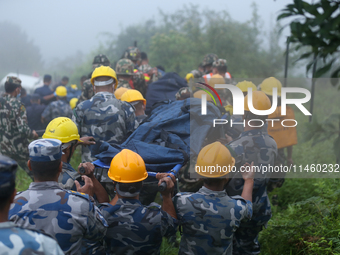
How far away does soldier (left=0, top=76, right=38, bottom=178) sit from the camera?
17.7 ft

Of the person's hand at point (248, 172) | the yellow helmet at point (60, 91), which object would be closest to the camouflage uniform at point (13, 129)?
the person's hand at point (248, 172)

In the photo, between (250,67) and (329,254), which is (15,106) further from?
(250,67)

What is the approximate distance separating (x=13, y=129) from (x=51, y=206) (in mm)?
3651

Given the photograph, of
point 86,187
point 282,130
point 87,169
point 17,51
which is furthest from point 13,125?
point 17,51

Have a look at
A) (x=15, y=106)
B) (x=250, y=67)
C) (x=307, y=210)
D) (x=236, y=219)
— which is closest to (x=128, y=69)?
(x=15, y=106)

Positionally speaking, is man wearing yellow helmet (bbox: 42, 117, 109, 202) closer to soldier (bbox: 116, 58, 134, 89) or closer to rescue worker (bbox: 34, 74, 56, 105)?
soldier (bbox: 116, 58, 134, 89)

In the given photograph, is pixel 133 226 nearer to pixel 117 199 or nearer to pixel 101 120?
pixel 117 199

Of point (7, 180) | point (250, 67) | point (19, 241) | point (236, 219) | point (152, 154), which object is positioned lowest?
point (250, 67)

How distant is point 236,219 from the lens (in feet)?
9.18

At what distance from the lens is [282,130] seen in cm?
498

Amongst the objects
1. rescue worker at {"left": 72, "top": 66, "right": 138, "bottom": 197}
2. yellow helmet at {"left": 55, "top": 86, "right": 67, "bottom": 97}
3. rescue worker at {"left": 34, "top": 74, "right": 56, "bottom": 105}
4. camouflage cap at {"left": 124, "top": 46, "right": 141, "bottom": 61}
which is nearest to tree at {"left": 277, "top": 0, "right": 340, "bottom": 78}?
rescue worker at {"left": 72, "top": 66, "right": 138, "bottom": 197}

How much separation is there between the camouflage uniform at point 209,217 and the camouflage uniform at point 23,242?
1.35 metres

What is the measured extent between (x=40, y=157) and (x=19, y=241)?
80 centimetres

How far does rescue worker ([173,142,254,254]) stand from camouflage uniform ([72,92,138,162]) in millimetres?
1629
